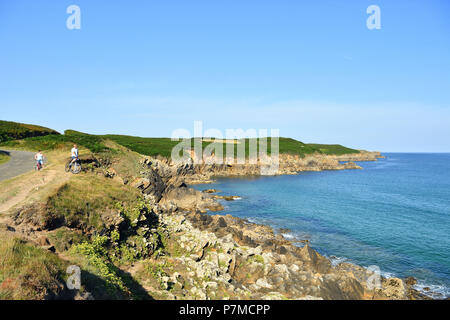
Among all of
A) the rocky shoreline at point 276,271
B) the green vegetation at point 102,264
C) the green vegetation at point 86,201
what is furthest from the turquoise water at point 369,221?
the green vegetation at point 102,264

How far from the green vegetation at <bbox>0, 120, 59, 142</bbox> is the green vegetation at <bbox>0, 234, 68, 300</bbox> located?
130 feet

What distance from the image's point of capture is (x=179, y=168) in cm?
8325

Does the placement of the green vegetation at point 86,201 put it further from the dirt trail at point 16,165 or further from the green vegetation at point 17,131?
the green vegetation at point 17,131

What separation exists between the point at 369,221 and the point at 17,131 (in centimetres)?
6136

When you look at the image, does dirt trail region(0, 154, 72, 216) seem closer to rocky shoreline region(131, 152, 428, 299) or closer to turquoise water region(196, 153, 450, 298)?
rocky shoreline region(131, 152, 428, 299)

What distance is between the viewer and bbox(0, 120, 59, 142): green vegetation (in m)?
40.8

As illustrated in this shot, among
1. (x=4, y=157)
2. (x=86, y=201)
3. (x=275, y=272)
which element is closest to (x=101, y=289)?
(x=86, y=201)

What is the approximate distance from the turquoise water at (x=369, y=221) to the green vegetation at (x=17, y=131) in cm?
3835

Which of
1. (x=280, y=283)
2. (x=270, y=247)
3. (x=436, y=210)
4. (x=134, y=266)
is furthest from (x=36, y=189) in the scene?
(x=436, y=210)

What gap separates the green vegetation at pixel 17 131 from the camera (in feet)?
134
